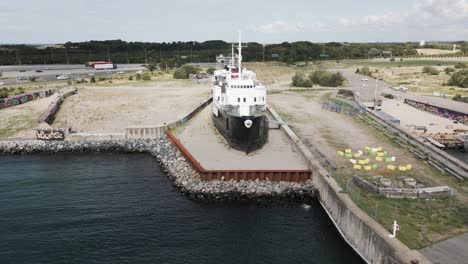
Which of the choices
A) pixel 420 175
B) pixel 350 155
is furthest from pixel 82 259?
pixel 420 175

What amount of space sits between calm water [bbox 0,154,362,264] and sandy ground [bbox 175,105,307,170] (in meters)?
4.69

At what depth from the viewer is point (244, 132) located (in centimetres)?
3488

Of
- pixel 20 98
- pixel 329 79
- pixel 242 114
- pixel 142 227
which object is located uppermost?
pixel 329 79

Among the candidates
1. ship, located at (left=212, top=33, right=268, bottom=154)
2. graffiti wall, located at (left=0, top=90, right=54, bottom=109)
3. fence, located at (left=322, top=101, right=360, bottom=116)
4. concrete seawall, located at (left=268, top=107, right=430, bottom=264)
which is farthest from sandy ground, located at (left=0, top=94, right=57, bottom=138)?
fence, located at (left=322, top=101, right=360, bottom=116)

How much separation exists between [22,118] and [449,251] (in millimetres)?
56981

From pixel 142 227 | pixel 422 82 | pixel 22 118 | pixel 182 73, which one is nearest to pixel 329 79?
pixel 422 82

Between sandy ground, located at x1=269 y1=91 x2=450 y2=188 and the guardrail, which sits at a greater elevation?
sandy ground, located at x1=269 y1=91 x2=450 y2=188

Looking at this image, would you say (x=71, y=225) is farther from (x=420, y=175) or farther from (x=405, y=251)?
(x=420, y=175)

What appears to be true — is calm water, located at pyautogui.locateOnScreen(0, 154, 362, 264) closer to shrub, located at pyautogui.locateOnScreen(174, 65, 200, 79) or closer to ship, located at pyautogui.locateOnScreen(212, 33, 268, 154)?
ship, located at pyautogui.locateOnScreen(212, 33, 268, 154)

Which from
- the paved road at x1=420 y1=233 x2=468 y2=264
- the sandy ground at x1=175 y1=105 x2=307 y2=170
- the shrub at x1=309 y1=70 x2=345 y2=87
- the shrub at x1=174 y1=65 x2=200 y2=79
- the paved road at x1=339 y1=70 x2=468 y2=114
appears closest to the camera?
the paved road at x1=420 y1=233 x2=468 y2=264

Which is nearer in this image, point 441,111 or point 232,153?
point 232,153

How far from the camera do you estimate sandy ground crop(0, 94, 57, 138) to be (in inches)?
1854

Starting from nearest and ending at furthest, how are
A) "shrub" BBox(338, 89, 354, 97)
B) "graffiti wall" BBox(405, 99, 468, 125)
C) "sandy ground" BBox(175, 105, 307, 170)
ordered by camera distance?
"sandy ground" BBox(175, 105, 307, 170) → "graffiti wall" BBox(405, 99, 468, 125) → "shrub" BBox(338, 89, 354, 97)

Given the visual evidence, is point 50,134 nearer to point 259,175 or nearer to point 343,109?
point 259,175
